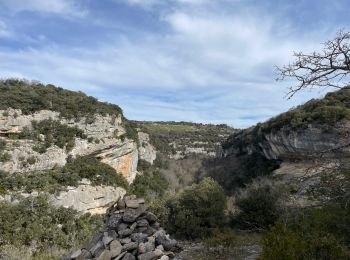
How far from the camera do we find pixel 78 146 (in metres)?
43.2

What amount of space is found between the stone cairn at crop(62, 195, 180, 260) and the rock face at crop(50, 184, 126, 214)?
25.4 meters

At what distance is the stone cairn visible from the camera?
29.2ft

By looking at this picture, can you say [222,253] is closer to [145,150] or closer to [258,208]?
[258,208]

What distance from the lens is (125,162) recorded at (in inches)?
1903

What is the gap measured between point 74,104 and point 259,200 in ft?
113

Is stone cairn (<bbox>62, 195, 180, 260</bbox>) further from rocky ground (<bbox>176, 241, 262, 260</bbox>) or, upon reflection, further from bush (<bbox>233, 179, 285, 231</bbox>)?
bush (<bbox>233, 179, 285, 231</bbox>)

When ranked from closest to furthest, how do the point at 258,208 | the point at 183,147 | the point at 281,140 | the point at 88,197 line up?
1. the point at 258,208
2. the point at 88,197
3. the point at 281,140
4. the point at 183,147

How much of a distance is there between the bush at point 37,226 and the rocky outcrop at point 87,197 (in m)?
4.22

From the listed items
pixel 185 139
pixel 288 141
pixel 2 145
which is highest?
pixel 288 141

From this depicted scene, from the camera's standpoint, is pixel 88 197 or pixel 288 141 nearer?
pixel 88 197

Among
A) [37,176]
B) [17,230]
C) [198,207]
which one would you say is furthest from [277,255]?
[37,176]

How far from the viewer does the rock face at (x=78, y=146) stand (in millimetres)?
37250

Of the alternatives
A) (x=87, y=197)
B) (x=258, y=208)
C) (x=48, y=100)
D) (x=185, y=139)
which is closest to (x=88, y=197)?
(x=87, y=197)

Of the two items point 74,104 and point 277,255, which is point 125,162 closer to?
point 74,104
